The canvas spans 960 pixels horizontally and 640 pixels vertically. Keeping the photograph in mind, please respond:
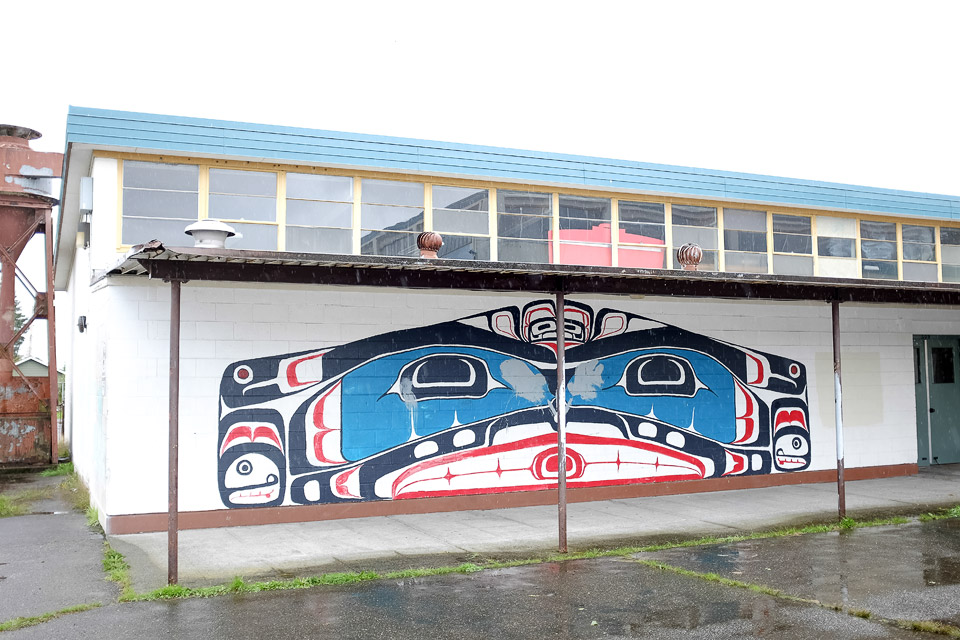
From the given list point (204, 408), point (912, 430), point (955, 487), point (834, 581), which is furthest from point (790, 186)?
point (204, 408)

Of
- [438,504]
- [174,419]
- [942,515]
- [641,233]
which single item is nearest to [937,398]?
[942,515]

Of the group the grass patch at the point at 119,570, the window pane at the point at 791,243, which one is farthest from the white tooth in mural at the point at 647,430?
the grass patch at the point at 119,570

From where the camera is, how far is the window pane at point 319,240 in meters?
11.2

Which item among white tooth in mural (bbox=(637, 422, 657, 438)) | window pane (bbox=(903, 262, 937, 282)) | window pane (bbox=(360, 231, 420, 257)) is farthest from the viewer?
window pane (bbox=(903, 262, 937, 282))

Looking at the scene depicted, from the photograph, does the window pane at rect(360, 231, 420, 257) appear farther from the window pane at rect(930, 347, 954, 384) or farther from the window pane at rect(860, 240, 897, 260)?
the window pane at rect(930, 347, 954, 384)

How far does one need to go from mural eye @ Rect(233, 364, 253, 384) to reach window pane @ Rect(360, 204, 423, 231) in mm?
2968

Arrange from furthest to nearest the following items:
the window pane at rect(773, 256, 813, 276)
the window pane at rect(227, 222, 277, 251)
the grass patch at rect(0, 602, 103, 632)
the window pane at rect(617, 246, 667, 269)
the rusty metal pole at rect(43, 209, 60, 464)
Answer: the rusty metal pole at rect(43, 209, 60, 464)
the window pane at rect(773, 256, 813, 276)
the window pane at rect(617, 246, 667, 269)
the window pane at rect(227, 222, 277, 251)
the grass patch at rect(0, 602, 103, 632)

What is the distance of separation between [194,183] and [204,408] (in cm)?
305

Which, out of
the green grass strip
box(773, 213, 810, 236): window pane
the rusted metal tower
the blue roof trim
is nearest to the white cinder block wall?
the green grass strip

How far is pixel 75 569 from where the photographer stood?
7605mm

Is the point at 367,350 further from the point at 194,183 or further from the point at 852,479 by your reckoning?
the point at 852,479

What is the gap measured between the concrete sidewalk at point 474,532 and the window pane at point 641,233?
435cm

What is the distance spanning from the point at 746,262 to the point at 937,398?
394cm

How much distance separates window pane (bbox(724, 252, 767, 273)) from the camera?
14.3 meters
